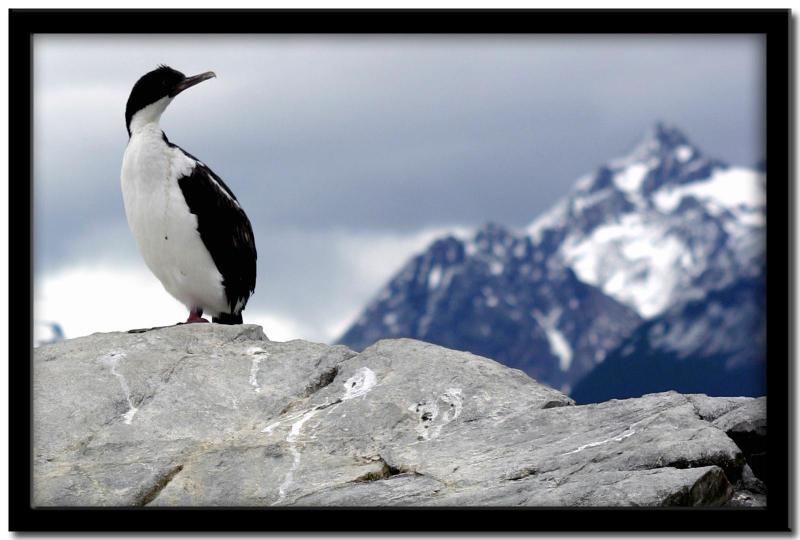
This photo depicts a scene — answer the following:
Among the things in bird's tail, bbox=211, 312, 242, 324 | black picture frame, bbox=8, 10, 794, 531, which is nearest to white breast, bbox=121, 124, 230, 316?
bird's tail, bbox=211, 312, 242, 324

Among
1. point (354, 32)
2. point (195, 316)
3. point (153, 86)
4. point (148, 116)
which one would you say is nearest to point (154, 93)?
point (153, 86)

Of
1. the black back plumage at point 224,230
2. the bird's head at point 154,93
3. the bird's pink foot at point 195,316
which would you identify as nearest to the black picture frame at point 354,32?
the bird's head at point 154,93

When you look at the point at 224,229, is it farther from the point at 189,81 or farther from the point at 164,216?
the point at 189,81

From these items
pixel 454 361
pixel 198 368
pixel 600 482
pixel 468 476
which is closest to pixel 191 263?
pixel 198 368

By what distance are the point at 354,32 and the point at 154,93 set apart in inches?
165

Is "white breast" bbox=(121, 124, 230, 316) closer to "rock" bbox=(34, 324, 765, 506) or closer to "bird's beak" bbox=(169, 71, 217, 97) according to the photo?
"bird's beak" bbox=(169, 71, 217, 97)

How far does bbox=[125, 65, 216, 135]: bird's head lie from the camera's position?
46.4 ft

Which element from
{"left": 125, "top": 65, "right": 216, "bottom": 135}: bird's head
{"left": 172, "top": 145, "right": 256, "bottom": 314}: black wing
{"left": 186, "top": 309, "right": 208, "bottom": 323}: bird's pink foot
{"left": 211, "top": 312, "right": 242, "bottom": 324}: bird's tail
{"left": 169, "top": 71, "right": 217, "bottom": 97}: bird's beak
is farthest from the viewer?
{"left": 211, "top": 312, "right": 242, "bottom": 324}: bird's tail

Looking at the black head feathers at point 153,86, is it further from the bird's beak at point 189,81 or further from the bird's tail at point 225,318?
the bird's tail at point 225,318

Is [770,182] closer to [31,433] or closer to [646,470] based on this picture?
[646,470]

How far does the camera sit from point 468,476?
34.3ft

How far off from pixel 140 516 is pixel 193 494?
489 mm

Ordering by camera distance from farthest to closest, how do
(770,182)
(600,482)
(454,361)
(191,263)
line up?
(191,263) → (454,361) → (770,182) → (600,482)

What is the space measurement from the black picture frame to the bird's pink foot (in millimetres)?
3884
